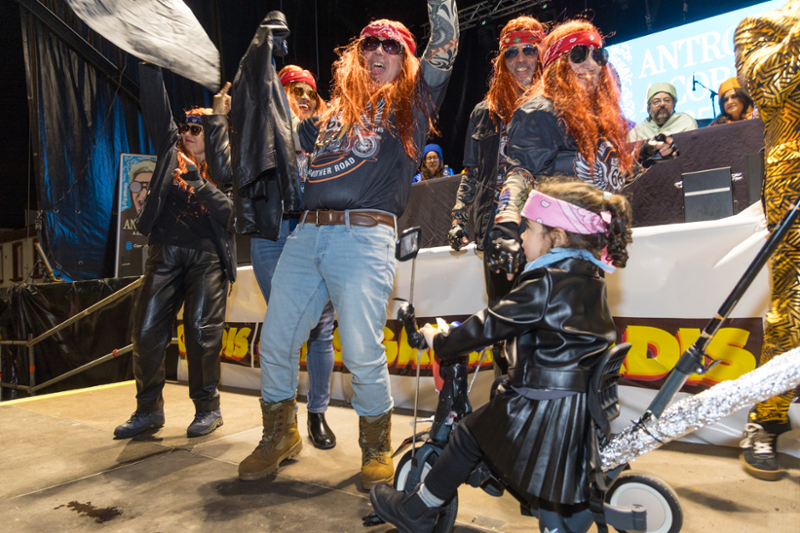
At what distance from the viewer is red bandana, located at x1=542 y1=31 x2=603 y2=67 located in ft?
5.94

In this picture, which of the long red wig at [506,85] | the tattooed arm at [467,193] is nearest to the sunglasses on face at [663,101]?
the long red wig at [506,85]

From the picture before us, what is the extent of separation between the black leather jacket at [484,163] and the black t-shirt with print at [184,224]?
5.13 ft

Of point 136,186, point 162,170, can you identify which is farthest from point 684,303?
point 136,186

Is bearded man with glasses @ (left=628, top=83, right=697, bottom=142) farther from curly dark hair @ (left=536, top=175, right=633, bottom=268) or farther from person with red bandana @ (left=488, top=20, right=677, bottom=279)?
curly dark hair @ (left=536, top=175, right=633, bottom=268)

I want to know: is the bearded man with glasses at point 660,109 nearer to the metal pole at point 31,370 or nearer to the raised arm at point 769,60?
the raised arm at point 769,60

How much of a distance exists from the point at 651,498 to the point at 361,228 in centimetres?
130

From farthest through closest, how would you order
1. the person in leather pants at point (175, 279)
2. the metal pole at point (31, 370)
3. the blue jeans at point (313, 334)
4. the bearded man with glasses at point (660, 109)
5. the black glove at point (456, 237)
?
the metal pole at point (31, 370)
the bearded man with glasses at point (660, 109)
the person in leather pants at point (175, 279)
the blue jeans at point (313, 334)
the black glove at point (456, 237)

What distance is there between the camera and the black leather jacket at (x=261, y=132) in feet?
6.56

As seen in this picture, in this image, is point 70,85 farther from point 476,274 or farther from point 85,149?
point 476,274

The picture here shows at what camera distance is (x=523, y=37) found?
2191 mm

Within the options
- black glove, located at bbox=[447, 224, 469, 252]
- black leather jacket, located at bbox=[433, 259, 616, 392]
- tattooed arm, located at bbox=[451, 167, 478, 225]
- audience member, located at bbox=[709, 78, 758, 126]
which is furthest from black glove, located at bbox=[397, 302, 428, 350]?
audience member, located at bbox=[709, 78, 758, 126]

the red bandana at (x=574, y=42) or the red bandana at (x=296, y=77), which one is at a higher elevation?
the red bandana at (x=296, y=77)

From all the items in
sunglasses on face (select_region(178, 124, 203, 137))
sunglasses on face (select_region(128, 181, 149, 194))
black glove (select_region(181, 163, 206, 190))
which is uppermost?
sunglasses on face (select_region(128, 181, 149, 194))

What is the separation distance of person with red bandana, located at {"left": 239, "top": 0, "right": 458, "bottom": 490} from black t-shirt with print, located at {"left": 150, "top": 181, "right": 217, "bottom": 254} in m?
1.01
